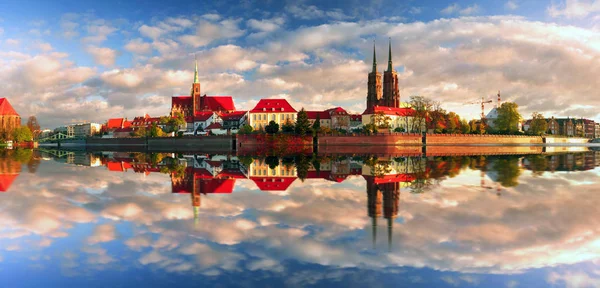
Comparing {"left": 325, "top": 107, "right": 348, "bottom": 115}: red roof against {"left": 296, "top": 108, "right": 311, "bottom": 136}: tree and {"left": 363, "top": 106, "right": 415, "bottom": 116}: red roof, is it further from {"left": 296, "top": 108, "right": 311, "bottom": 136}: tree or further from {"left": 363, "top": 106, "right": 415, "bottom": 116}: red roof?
{"left": 296, "top": 108, "right": 311, "bottom": 136}: tree

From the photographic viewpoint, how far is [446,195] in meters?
14.2

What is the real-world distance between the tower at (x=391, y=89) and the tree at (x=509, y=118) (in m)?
27.9

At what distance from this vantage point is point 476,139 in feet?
302

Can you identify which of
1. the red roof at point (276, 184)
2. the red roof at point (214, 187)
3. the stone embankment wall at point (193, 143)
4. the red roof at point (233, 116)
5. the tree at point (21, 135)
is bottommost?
the red roof at point (276, 184)

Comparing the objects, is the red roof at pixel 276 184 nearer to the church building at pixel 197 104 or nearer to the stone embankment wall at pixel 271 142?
the stone embankment wall at pixel 271 142

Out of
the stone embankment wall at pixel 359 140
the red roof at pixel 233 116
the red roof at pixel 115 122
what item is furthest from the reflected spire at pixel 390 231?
the red roof at pixel 115 122

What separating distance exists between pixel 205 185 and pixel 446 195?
31.6 feet

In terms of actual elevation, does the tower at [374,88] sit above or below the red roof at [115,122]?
above

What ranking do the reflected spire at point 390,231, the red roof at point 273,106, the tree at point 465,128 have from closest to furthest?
the reflected spire at point 390,231, the red roof at point 273,106, the tree at point 465,128

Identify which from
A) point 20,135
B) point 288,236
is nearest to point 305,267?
point 288,236

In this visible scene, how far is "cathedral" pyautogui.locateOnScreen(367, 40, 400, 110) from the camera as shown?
120062 millimetres

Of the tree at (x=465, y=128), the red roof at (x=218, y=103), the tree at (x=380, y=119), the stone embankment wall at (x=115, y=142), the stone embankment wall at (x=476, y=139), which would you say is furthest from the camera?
the red roof at (x=218, y=103)

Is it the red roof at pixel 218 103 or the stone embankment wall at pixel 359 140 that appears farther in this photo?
the red roof at pixel 218 103

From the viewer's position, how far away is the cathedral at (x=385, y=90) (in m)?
120
